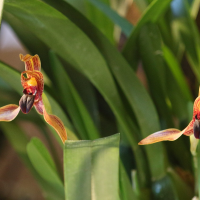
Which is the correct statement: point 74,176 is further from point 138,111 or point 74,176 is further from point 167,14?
point 167,14

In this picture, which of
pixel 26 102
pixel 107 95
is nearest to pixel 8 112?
pixel 26 102

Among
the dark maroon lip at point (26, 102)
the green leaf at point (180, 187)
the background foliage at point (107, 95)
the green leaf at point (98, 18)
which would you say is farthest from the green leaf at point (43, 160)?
the green leaf at point (98, 18)

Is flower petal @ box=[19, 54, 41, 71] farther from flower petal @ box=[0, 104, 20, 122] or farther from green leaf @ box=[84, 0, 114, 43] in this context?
green leaf @ box=[84, 0, 114, 43]

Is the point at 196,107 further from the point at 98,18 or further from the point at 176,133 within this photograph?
the point at 98,18

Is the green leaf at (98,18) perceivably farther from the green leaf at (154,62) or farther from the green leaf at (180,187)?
the green leaf at (180,187)

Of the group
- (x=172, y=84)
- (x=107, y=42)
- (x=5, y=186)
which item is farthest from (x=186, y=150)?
(x=5, y=186)

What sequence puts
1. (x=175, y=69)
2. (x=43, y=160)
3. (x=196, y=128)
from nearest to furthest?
(x=196, y=128)
(x=43, y=160)
(x=175, y=69)
